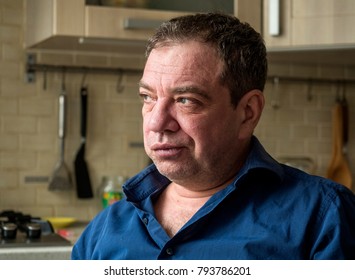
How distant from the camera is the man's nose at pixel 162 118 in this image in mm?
1500

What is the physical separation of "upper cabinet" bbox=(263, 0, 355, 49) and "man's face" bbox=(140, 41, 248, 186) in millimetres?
1417

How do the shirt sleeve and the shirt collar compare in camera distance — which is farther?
the shirt collar

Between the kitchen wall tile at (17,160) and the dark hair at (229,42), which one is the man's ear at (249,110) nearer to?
the dark hair at (229,42)

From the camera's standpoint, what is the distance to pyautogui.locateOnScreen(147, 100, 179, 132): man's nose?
59.1 inches

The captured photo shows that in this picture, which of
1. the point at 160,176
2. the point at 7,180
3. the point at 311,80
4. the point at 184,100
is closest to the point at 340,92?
the point at 311,80

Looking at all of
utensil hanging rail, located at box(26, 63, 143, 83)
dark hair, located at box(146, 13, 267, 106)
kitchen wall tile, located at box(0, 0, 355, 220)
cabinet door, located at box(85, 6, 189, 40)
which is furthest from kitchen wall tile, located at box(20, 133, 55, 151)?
dark hair, located at box(146, 13, 267, 106)

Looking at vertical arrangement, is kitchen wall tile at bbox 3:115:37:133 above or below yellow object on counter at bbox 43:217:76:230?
above

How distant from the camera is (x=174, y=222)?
1609mm

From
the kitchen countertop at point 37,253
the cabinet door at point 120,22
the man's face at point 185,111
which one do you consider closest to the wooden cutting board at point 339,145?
the cabinet door at point 120,22

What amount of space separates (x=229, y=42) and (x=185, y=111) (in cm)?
17

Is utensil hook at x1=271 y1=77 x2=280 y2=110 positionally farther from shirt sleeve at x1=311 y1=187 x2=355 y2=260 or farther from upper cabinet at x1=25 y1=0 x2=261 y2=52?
shirt sleeve at x1=311 y1=187 x2=355 y2=260

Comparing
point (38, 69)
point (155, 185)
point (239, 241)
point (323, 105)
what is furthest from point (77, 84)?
point (239, 241)

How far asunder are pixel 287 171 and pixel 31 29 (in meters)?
1.71
